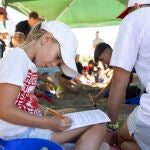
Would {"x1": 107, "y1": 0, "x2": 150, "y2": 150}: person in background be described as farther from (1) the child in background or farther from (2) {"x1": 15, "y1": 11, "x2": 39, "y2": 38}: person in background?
(2) {"x1": 15, "y1": 11, "x2": 39, "y2": 38}: person in background

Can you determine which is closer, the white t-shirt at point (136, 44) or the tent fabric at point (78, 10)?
the white t-shirt at point (136, 44)

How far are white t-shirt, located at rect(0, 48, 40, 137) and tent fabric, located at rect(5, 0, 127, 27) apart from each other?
4810mm

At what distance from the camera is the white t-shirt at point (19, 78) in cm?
117

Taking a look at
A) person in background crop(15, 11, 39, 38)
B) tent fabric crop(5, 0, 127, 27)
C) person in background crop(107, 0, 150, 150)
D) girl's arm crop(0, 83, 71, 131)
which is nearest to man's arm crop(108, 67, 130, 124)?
person in background crop(107, 0, 150, 150)

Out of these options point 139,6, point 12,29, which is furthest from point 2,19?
point 139,6

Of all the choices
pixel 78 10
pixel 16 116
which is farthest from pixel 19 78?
pixel 78 10

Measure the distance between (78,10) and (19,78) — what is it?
227 inches

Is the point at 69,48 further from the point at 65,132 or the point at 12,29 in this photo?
the point at 12,29

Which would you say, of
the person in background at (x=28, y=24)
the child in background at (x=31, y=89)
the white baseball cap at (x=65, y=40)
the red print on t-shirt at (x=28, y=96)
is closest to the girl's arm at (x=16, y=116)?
the child in background at (x=31, y=89)

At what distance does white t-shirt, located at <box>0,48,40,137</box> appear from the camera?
1171 millimetres

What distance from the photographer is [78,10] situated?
22.2ft

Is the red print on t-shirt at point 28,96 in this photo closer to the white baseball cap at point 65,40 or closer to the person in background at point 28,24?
the white baseball cap at point 65,40

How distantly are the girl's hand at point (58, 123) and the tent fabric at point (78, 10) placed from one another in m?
4.88

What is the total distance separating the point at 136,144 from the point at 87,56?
8.99 metres
